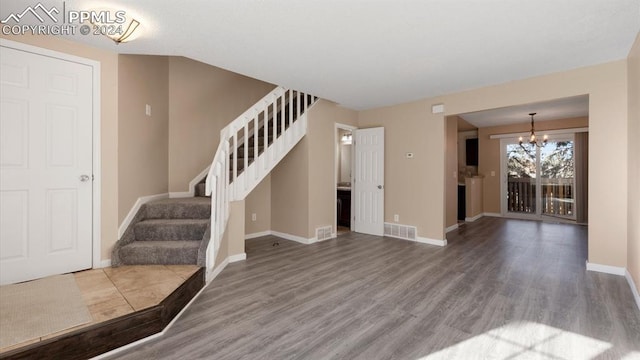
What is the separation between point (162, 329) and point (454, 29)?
3452 mm

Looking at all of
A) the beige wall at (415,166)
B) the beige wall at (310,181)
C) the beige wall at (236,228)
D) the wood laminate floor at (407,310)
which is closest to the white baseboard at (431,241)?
the beige wall at (415,166)

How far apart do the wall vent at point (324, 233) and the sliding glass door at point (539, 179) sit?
18.3 ft

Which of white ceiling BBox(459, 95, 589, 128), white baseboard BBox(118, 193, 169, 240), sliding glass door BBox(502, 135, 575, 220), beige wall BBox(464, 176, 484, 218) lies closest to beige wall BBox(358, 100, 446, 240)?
white ceiling BBox(459, 95, 589, 128)

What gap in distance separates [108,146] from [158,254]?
50.6 inches

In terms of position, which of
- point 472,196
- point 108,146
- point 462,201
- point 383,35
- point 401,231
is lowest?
point 401,231

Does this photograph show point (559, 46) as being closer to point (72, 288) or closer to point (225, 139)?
point (225, 139)

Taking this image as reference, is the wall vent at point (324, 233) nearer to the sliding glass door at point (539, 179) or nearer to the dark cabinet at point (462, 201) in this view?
the dark cabinet at point (462, 201)

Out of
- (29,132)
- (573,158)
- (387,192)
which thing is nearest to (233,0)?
(29,132)

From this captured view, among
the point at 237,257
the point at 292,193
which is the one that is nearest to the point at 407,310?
the point at 237,257

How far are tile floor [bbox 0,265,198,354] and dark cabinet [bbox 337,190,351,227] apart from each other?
3.79 metres

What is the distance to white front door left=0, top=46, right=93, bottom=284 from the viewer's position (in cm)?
252

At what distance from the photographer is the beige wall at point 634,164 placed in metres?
2.60

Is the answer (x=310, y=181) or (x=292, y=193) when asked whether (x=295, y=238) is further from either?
(x=310, y=181)

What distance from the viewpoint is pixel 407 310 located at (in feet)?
8.11
